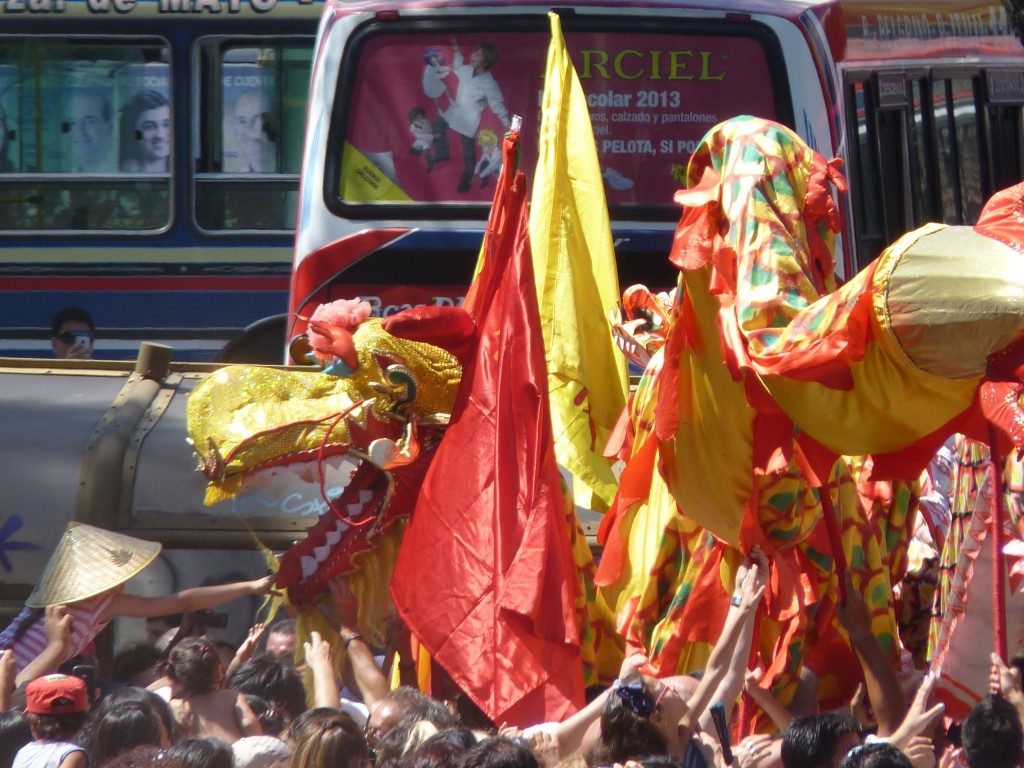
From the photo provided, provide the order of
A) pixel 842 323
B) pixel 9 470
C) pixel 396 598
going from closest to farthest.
→ pixel 842 323 → pixel 396 598 → pixel 9 470

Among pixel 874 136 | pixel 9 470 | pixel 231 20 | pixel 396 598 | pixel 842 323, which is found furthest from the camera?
pixel 231 20

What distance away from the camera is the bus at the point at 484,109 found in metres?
7.32

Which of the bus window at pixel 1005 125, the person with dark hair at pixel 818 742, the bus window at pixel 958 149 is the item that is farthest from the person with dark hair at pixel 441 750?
the bus window at pixel 1005 125

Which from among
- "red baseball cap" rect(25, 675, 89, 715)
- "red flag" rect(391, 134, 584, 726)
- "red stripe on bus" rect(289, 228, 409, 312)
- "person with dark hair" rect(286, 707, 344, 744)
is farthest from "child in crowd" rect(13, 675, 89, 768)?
"red stripe on bus" rect(289, 228, 409, 312)

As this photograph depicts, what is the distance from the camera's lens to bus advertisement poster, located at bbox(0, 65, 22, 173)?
9.34 m

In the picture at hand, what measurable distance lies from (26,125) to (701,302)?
646cm

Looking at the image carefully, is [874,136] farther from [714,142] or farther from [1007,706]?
[1007,706]

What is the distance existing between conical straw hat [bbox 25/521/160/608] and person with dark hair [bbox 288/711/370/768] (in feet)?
4.29

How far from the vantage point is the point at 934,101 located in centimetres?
815

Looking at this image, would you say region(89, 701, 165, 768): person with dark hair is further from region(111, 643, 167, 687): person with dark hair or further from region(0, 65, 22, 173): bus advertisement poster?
region(0, 65, 22, 173): bus advertisement poster

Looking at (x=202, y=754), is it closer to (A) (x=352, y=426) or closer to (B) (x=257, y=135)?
(A) (x=352, y=426)

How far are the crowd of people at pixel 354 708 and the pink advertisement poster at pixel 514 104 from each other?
9.84 ft

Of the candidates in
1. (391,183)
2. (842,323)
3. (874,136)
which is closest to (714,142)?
(842,323)

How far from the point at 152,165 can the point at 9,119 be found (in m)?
0.87
